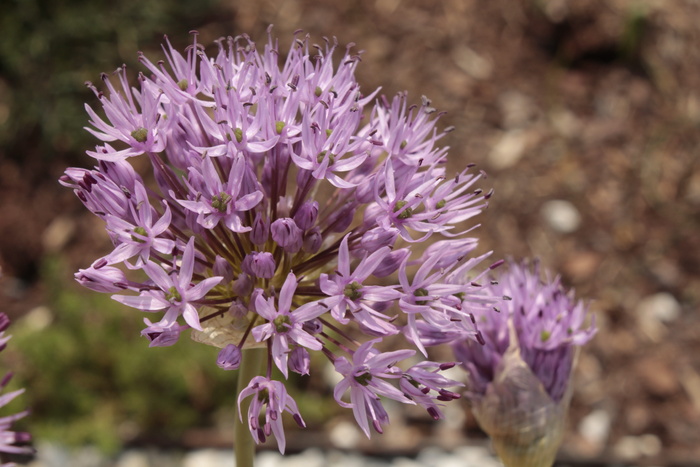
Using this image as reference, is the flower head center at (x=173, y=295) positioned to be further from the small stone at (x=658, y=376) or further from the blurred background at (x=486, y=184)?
the small stone at (x=658, y=376)

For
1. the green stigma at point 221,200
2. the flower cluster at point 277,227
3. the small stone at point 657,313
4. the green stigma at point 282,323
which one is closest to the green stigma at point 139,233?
the flower cluster at point 277,227

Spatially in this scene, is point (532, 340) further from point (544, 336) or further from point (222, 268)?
point (222, 268)

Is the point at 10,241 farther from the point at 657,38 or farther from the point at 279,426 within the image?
the point at 657,38

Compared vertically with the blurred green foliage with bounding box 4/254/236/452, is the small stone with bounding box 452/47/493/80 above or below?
above

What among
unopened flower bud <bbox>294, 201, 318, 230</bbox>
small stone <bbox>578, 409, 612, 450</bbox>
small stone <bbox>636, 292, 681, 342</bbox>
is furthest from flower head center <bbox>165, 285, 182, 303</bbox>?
small stone <bbox>636, 292, 681, 342</bbox>

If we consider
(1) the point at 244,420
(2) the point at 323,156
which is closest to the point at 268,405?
(1) the point at 244,420

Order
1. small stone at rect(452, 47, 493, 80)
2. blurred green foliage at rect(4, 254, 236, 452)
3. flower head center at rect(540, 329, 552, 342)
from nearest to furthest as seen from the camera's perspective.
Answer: flower head center at rect(540, 329, 552, 342), blurred green foliage at rect(4, 254, 236, 452), small stone at rect(452, 47, 493, 80)

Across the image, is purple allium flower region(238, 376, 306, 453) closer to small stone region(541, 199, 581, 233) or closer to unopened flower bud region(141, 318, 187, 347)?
unopened flower bud region(141, 318, 187, 347)
